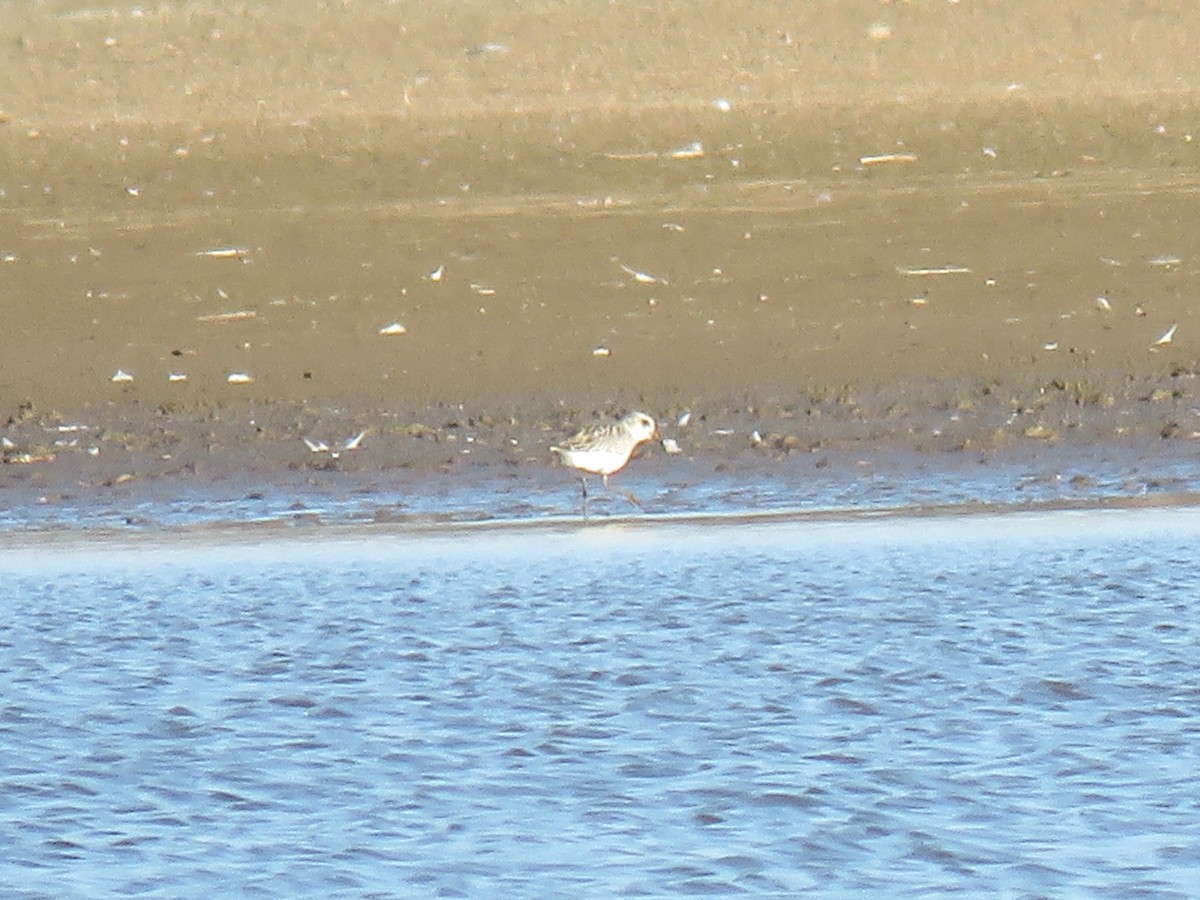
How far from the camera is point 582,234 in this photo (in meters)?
12.5

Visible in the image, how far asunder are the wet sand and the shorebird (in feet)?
2.09

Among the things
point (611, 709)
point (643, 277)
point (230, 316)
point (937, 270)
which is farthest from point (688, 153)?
point (611, 709)

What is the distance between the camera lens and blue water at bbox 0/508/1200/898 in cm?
509

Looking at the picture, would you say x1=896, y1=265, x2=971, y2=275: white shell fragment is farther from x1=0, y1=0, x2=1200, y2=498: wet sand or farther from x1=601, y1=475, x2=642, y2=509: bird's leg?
x1=601, y1=475, x2=642, y2=509: bird's leg

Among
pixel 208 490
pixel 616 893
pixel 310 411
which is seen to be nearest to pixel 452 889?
pixel 616 893

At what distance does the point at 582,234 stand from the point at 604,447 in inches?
145

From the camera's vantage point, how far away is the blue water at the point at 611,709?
5.09 meters

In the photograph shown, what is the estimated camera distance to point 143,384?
35.8ft

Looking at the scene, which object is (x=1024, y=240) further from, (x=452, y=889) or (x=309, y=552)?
(x=452, y=889)

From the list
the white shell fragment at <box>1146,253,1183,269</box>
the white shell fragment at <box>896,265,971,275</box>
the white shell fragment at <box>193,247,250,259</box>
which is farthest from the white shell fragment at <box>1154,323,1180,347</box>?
the white shell fragment at <box>193,247,250,259</box>

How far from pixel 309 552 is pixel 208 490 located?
1.25 m

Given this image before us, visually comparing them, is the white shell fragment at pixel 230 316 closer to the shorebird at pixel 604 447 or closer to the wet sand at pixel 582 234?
the wet sand at pixel 582 234

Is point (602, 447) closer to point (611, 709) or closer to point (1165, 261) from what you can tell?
point (611, 709)

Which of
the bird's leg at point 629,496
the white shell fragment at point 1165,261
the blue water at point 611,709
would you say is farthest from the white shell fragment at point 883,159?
the blue water at point 611,709
